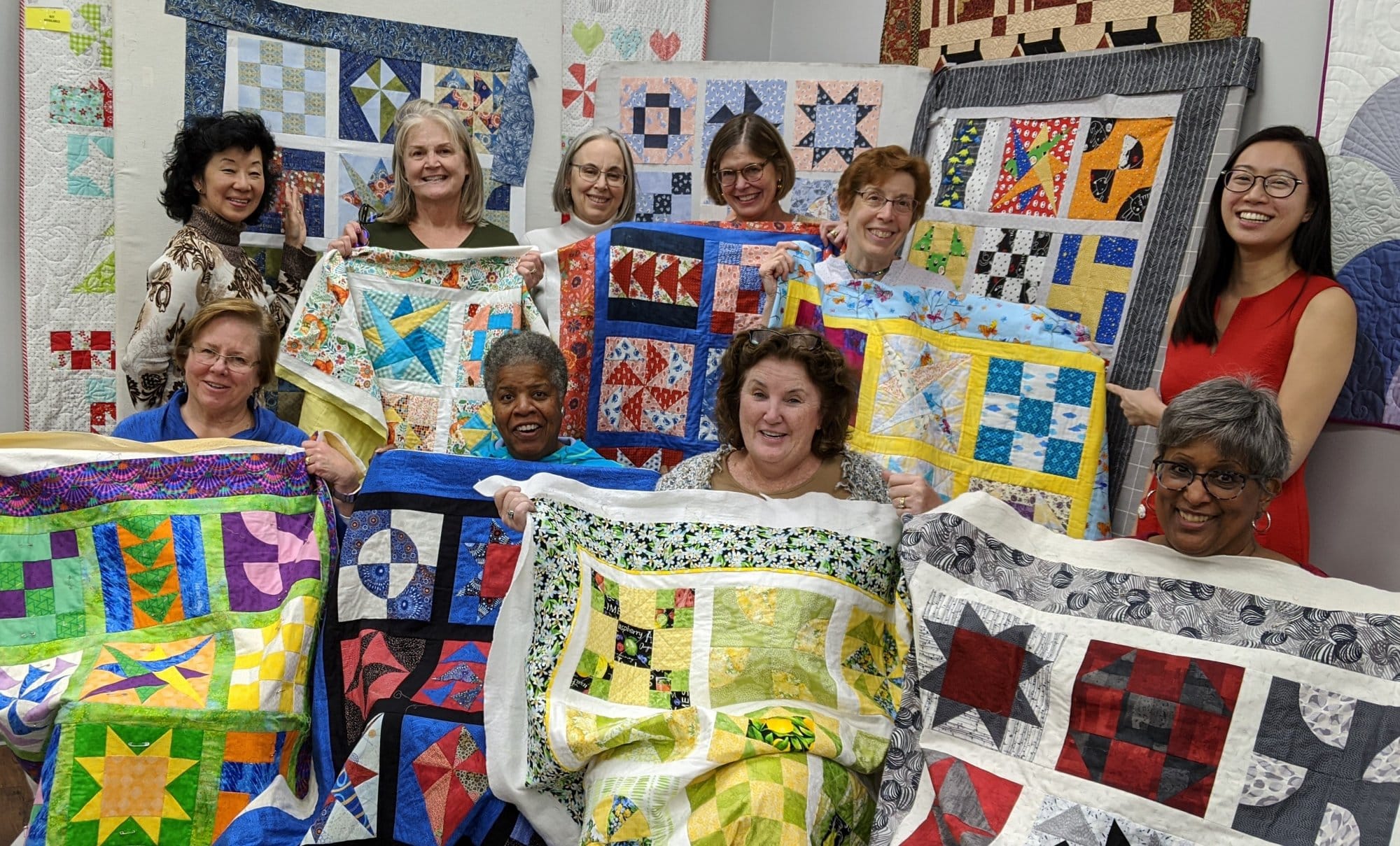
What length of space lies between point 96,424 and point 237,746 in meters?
2.08

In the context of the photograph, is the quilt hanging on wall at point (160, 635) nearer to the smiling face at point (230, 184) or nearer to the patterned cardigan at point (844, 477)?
the patterned cardigan at point (844, 477)

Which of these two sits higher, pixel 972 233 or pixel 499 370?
pixel 972 233

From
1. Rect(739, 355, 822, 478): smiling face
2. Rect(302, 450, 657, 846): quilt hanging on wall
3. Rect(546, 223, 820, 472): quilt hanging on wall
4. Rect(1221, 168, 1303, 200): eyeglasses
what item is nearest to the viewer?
Rect(302, 450, 657, 846): quilt hanging on wall

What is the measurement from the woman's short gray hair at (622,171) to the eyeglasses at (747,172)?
31 centimetres

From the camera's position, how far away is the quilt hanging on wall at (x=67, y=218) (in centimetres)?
370

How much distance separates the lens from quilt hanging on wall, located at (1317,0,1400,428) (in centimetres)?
254

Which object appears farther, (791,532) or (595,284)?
(595,284)

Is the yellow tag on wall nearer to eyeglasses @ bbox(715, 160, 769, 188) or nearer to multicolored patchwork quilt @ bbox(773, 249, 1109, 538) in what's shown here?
eyeglasses @ bbox(715, 160, 769, 188)

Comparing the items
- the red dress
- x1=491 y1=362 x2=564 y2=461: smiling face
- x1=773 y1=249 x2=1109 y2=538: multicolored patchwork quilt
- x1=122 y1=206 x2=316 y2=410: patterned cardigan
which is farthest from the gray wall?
x1=491 y1=362 x2=564 y2=461: smiling face

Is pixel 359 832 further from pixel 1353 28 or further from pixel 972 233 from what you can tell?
pixel 1353 28

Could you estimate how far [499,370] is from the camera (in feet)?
8.70

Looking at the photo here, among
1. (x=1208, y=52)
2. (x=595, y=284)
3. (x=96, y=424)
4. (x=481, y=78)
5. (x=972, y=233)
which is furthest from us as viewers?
(x=481, y=78)

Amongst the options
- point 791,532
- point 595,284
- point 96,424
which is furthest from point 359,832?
point 96,424

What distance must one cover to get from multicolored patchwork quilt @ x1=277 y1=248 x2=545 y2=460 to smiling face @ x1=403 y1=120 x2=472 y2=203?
234 mm
